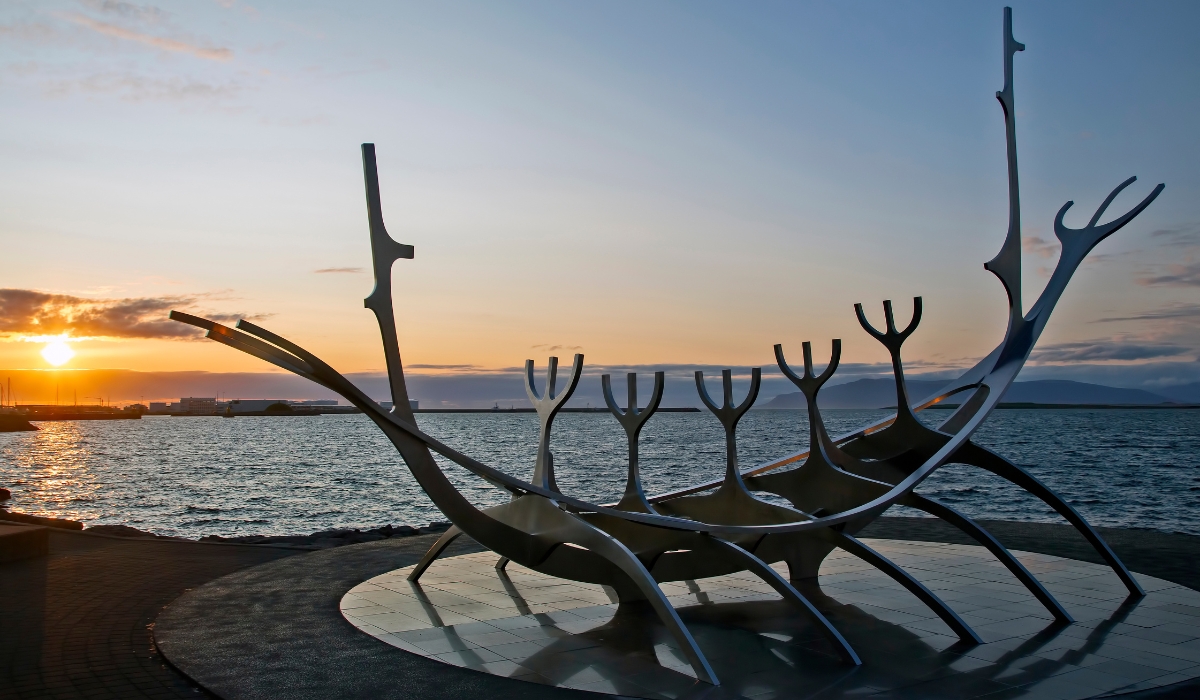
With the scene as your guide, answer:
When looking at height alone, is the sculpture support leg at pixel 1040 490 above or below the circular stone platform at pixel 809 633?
above

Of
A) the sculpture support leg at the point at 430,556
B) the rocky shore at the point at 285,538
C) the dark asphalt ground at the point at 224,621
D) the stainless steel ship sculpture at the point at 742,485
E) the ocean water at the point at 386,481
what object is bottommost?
the ocean water at the point at 386,481

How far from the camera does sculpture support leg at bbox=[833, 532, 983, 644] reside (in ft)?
27.8

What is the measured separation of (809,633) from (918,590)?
3.67 ft

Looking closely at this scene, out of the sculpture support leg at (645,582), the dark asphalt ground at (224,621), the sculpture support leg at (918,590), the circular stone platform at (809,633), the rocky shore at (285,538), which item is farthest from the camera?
the rocky shore at (285,538)

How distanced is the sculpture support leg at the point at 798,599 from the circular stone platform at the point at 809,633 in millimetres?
131

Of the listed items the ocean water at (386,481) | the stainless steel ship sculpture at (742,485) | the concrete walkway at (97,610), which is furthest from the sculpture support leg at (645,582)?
the ocean water at (386,481)

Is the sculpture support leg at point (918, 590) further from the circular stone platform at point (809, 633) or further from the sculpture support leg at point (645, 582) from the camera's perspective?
the sculpture support leg at point (645, 582)

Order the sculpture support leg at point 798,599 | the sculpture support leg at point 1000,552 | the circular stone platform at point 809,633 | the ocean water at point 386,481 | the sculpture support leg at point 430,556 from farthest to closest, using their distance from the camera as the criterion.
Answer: the ocean water at point 386,481 < the sculpture support leg at point 430,556 < the sculpture support leg at point 1000,552 < the sculpture support leg at point 798,599 < the circular stone platform at point 809,633

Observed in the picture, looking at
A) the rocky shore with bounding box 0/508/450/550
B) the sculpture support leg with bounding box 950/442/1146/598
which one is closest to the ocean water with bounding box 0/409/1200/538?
the rocky shore with bounding box 0/508/450/550

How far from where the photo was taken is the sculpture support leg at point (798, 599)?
7.91m

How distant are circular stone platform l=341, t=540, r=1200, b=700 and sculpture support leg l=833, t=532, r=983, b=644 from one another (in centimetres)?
16

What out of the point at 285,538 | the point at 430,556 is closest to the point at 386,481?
the point at 285,538

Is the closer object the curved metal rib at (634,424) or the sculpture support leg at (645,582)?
the sculpture support leg at (645,582)

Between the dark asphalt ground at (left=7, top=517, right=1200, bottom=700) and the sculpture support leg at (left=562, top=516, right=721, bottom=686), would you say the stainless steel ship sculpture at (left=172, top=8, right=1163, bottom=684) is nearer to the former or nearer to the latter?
the sculpture support leg at (left=562, top=516, right=721, bottom=686)
